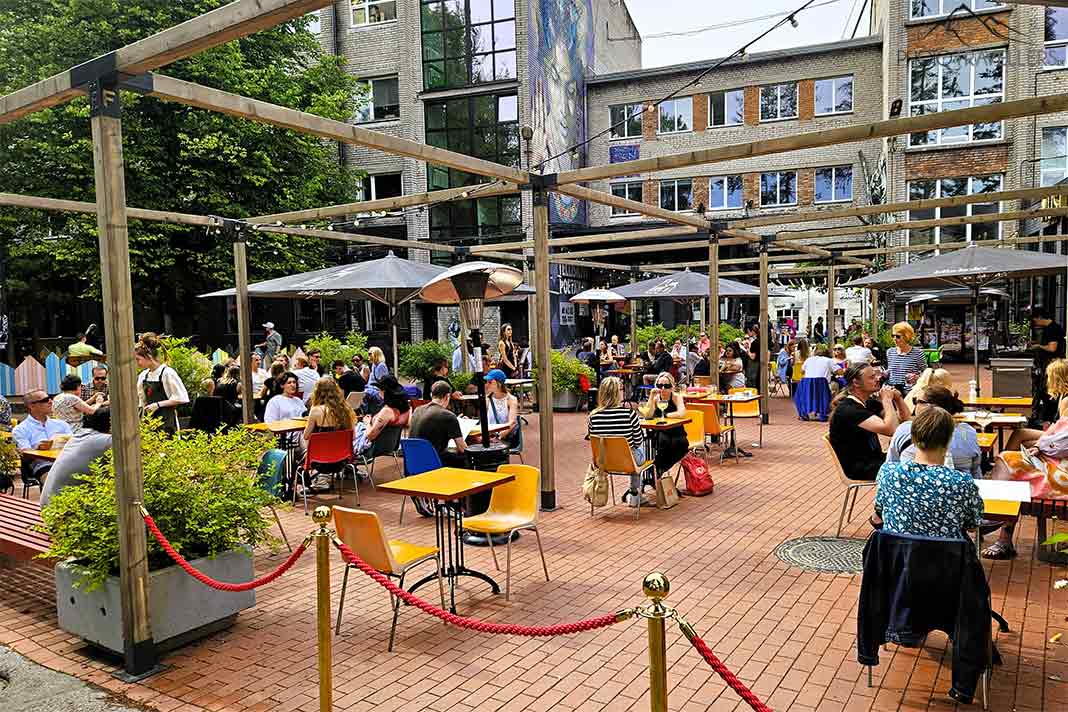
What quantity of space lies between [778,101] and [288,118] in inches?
1087

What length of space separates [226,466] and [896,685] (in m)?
4.35

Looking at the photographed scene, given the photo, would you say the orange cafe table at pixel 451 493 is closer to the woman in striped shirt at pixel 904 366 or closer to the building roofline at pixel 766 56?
the woman in striped shirt at pixel 904 366

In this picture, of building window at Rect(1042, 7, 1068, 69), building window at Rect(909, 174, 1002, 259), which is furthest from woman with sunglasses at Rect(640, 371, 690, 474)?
building window at Rect(1042, 7, 1068, 69)

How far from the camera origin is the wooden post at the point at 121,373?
440cm

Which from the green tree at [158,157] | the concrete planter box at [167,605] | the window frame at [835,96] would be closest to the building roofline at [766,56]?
the window frame at [835,96]

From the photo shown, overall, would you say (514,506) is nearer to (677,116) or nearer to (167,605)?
(167,605)

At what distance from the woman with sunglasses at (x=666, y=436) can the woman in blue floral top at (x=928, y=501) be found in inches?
162

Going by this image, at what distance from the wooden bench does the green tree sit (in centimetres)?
1385

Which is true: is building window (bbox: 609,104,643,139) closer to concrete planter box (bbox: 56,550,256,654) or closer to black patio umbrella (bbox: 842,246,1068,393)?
black patio umbrella (bbox: 842,246,1068,393)

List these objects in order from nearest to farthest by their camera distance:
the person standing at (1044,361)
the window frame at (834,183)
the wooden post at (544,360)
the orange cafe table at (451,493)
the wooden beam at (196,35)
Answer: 1. the wooden beam at (196,35)
2. the orange cafe table at (451,493)
3. the wooden post at (544,360)
4. the person standing at (1044,361)
5. the window frame at (834,183)

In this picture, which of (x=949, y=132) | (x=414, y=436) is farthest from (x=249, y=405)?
(x=949, y=132)

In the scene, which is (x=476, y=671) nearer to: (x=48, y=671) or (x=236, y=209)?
(x=48, y=671)

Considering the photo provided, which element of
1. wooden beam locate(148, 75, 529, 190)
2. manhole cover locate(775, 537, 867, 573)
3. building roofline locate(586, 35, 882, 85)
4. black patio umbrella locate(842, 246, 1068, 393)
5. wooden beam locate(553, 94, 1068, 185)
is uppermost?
building roofline locate(586, 35, 882, 85)

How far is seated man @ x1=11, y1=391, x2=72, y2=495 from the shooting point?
7773mm
